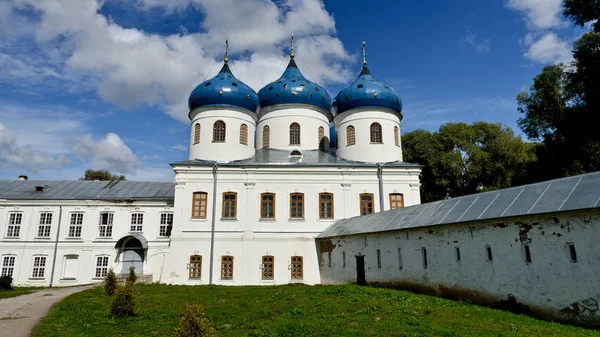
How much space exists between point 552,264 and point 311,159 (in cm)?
1350

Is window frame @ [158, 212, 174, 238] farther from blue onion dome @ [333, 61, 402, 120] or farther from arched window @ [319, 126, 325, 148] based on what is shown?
blue onion dome @ [333, 61, 402, 120]

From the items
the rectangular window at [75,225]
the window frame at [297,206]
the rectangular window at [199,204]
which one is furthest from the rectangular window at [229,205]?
the rectangular window at [75,225]

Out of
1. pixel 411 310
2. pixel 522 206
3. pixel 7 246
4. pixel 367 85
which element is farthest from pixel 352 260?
pixel 7 246

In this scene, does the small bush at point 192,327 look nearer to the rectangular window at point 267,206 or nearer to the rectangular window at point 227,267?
the rectangular window at point 227,267

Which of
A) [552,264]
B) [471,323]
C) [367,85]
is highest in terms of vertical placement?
[367,85]

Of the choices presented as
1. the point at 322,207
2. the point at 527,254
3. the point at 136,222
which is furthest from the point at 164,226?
the point at 527,254

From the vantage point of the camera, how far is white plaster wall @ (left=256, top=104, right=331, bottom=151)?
73.9ft

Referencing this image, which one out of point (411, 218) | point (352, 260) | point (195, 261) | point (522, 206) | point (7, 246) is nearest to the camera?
point (522, 206)

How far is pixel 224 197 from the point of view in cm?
1934

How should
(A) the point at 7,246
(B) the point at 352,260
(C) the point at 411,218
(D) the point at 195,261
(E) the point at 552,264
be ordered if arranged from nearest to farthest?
(E) the point at 552,264, (C) the point at 411,218, (B) the point at 352,260, (D) the point at 195,261, (A) the point at 7,246

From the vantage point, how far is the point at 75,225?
21.0 meters

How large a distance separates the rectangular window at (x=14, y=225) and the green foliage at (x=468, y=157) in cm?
2600

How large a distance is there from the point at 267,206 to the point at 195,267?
14.3 ft

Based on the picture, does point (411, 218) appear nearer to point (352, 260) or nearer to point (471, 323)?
point (352, 260)
